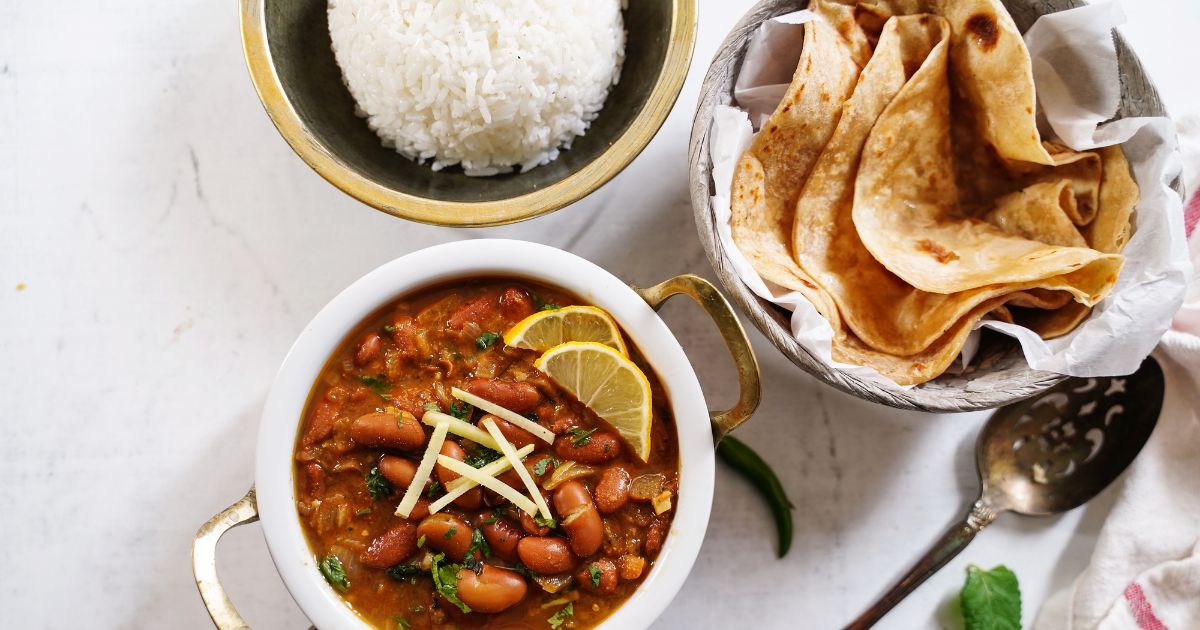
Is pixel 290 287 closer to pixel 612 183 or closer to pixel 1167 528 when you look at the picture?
pixel 612 183

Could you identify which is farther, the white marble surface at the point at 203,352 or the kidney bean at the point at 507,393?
the white marble surface at the point at 203,352

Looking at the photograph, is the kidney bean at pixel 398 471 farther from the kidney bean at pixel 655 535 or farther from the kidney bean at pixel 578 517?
the kidney bean at pixel 655 535

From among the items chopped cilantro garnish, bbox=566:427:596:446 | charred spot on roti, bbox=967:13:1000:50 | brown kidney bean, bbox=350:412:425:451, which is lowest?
chopped cilantro garnish, bbox=566:427:596:446

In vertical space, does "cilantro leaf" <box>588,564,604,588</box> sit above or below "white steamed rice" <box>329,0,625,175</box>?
below

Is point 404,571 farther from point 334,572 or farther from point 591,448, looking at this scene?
point 591,448

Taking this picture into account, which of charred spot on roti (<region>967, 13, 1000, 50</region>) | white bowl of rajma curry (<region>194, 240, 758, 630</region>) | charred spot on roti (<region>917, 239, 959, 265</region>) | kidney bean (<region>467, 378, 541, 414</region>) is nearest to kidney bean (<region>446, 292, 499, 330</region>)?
white bowl of rajma curry (<region>194, 240, 758, 630</region>)

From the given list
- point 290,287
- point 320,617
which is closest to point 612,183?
point 290,287

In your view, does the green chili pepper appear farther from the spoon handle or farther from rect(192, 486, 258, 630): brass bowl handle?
rect(192, 486, 258, 630): brass bowl handle

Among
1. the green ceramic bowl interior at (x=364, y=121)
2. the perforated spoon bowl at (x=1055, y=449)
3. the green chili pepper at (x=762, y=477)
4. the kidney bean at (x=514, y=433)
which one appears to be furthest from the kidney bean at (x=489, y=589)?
the perforated spoon bowl at (x=1055, y=449)
